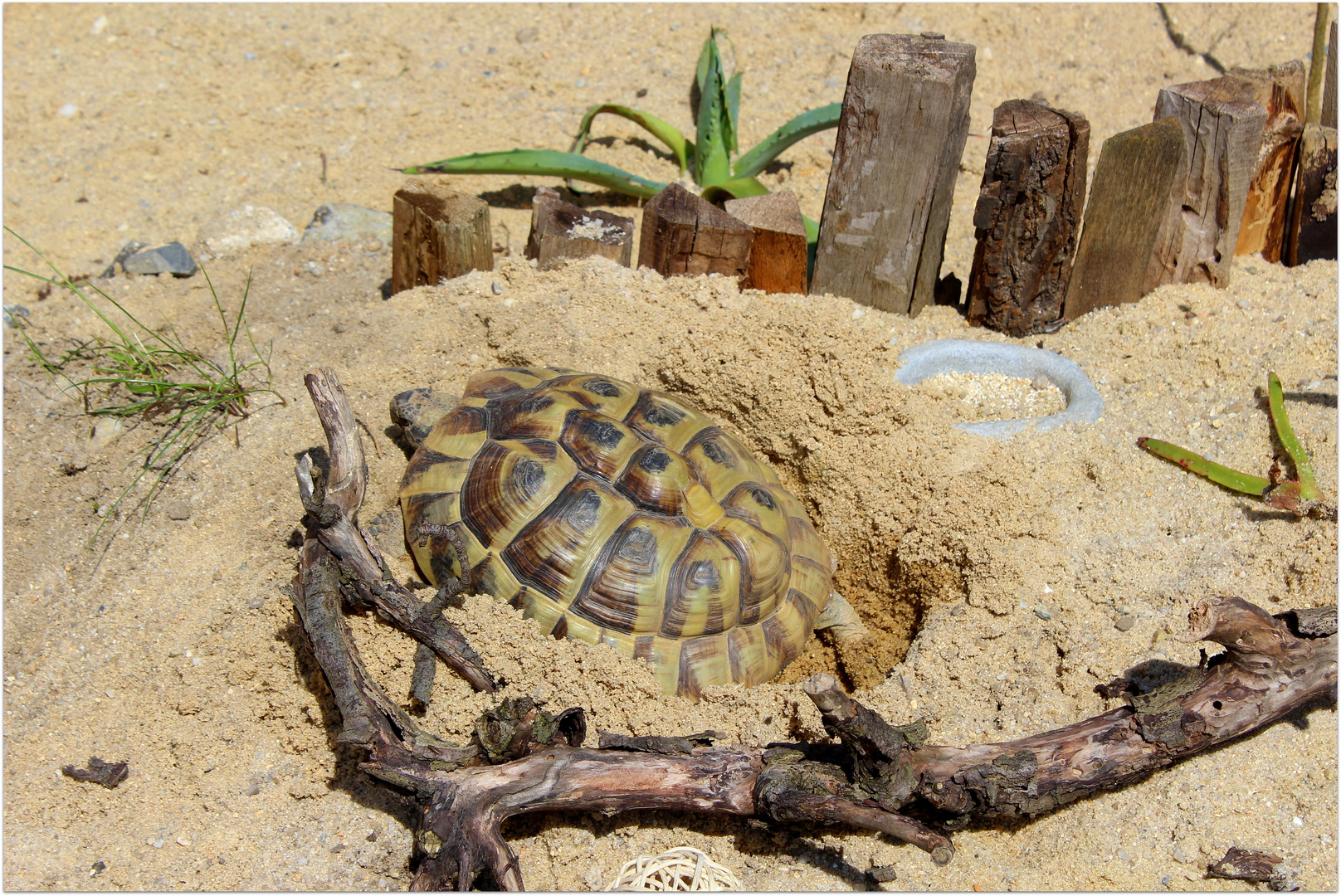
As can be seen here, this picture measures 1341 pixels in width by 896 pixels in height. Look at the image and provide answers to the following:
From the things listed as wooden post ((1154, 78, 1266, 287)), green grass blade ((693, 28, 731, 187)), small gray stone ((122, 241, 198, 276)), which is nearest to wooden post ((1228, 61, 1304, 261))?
wooden post ((1154, 78, 1266, 287))

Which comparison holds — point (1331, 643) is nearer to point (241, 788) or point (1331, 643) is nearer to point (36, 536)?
point (241, 788)

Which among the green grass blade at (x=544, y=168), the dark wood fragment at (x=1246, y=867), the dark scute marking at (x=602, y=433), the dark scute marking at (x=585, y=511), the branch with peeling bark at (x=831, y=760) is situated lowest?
the dark wood fragment at (x=1246, y=867)

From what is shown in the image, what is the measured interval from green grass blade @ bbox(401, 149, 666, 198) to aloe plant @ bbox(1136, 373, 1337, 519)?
2.37m

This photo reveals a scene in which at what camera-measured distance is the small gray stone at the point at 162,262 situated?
12.8 ft

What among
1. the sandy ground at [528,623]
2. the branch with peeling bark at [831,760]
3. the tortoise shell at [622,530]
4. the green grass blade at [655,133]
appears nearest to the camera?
the branch with peeling bark at [831,760]

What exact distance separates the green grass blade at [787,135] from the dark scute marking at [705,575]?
2268mm

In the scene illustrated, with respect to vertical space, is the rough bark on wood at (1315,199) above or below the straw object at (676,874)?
above

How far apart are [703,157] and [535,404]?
222 centimetres

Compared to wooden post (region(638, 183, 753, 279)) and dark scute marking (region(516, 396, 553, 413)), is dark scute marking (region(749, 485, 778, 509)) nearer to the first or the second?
dark scute marking (region(516, 396, 553, 413))

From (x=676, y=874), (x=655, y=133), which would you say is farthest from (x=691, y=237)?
(x=676, y=874)

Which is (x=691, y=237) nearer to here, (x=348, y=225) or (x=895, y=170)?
(x=895, y=170)

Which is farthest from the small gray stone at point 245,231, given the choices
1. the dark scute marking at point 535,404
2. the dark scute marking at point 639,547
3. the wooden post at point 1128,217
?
the wooden post at point 1128,217

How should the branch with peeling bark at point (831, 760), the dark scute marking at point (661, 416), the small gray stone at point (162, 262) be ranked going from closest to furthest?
the branch with peeling bark at point (831, 760) → the dark scute marking at point (661, 416) → the small gray stone at point (162, 262)

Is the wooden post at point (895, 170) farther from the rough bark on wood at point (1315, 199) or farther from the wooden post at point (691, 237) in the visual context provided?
the rough bark on wood at point (1315, 199)
